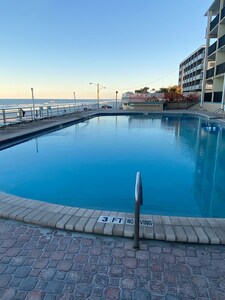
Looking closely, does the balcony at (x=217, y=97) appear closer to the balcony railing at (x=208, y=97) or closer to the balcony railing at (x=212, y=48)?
the balcony railing at (x=208, y=97)

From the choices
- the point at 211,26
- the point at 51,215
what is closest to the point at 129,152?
the point at 51,215

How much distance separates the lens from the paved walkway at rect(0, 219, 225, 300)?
5.21 ft

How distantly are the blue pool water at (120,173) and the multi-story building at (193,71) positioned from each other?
106ft

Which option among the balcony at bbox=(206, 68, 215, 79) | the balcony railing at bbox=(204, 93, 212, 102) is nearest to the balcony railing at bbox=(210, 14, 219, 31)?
the balcony at bbox=(206, 68, 215, 79)

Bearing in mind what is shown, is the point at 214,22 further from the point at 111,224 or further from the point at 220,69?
the point at 111,224

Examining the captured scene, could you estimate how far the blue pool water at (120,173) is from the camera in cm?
407

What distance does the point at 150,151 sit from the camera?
751cm

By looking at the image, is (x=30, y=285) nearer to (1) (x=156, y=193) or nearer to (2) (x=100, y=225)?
(2) (x=100, y=225)

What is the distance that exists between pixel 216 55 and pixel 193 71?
89.7 ft

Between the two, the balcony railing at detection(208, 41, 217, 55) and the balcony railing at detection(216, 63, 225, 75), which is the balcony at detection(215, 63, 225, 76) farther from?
the balcony railing at detection(208, 41, 217, 55)

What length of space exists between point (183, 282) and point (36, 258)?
131cm

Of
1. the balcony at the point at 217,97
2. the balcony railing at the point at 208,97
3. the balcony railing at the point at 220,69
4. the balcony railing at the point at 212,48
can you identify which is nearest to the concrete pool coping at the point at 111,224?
the balcony railing at the point at 220,69

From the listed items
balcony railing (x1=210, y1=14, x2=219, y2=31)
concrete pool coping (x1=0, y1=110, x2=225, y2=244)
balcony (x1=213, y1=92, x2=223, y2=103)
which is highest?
balcony railing (x1=210, y1=14, x2=219, y2=31)

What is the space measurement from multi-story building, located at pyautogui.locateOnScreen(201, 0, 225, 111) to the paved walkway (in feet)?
56.2
